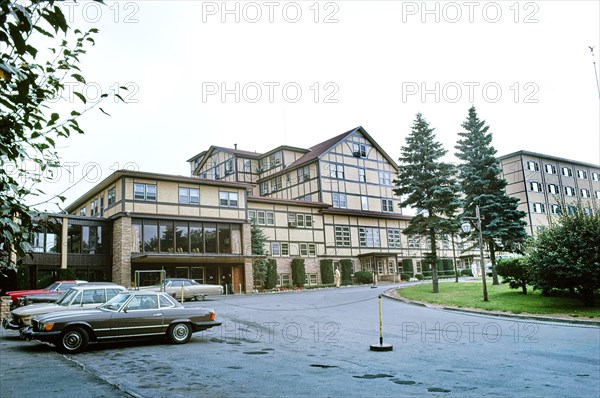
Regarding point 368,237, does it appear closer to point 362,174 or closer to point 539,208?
point 362,174

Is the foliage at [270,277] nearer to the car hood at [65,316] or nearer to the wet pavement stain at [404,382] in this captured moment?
the car hood at [65,316]

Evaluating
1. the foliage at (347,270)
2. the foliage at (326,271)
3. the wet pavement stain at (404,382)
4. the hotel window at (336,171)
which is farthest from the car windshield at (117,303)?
the hotel window at (336,171)

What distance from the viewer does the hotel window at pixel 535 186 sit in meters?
65.4

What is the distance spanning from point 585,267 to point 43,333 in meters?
20.2

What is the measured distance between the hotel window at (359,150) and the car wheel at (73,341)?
46346mm

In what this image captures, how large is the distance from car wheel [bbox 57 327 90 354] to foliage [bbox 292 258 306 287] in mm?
32890

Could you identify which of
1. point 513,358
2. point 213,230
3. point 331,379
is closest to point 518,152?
point 213,230

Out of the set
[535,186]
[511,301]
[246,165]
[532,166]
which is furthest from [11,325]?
[532,166]

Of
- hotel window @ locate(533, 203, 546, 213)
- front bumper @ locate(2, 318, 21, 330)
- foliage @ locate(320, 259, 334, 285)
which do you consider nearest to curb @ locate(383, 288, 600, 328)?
front bumper @ locate(2, 318, 21, 330)

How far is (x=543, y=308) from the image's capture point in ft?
67.9

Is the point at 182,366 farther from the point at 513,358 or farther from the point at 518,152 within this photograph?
the point at 518,152

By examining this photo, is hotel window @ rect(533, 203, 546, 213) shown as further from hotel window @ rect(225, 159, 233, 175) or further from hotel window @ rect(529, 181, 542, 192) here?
hotel window @ rect(225, 159, 233, 175)

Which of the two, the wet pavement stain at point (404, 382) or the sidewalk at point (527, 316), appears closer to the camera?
the wet pavement stain at point (404, 382)

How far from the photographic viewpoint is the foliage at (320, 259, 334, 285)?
1833 inches
